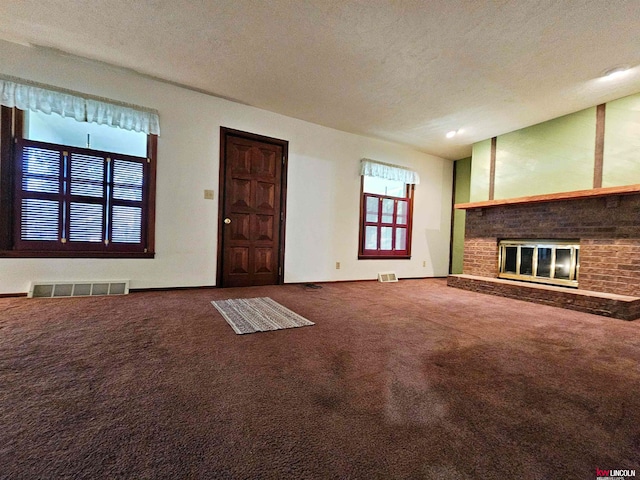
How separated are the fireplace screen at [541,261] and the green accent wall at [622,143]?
0.82 metres

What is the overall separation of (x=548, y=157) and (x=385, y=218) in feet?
7.76

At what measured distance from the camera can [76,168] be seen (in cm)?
285

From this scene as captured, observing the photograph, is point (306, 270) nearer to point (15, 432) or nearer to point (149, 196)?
point (149, 196)

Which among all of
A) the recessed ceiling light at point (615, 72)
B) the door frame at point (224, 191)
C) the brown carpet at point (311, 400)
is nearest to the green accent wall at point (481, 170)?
the recessed ceiling light at point (615, 72)

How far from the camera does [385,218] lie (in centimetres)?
490

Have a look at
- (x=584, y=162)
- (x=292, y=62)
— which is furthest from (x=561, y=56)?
(x=292, y=62)

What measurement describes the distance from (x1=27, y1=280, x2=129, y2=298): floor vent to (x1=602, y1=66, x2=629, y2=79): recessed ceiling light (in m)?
5.32

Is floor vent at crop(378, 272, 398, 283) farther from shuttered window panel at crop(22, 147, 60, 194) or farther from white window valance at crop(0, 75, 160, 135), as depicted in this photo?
shuttered window panel at crop(22, 147, 60, 194)

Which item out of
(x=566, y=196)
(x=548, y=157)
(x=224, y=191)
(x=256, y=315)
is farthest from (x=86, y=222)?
(x=548, y=157)

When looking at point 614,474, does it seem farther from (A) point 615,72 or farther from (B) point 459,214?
(B) point 459,214

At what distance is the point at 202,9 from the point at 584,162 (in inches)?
171

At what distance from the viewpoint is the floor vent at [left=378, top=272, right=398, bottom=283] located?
4.74 metres

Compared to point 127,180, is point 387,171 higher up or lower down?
higher up

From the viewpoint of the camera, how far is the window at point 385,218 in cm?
468
